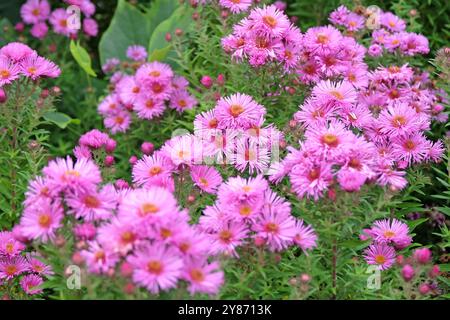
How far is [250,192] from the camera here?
1.98 m

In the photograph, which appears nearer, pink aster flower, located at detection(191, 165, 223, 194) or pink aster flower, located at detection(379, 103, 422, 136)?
pink aster flower, located at detection(191, 165, 223, 194)

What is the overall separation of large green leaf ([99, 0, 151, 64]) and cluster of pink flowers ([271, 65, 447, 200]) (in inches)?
65.1

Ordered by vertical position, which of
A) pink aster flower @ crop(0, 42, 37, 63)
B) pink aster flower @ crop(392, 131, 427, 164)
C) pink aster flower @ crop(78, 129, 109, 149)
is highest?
pink aster flower @ crop(0, 42, 37, 63)

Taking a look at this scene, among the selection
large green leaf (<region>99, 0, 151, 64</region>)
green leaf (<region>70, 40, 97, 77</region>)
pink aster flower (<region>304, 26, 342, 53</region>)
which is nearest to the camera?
pink aster flower (<region>304, 26, 342, 53</region>)

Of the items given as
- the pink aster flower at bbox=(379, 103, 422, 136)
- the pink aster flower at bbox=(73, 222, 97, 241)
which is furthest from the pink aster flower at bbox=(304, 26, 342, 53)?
the pink aster flower at bbox=(73, 222, 97, 241)

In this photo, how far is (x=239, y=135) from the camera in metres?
2.37

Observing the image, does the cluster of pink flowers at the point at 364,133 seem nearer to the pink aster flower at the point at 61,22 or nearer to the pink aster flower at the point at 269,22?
the pink aster flower at the point at 269,22

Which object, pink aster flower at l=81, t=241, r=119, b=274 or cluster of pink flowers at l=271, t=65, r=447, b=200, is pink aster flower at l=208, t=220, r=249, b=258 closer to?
cluster of pink flowers at l=271, t=65, r=447, b=200

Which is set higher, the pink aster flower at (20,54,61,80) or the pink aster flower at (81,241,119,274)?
the pink aster flower at (20,54,61,80)

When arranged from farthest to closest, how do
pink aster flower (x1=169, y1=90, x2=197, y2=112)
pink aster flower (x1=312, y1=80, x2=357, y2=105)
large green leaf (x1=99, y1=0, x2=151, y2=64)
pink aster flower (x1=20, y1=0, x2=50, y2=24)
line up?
pink aster flower (x1=20, y1=0, x2=50, y2=24), large green leaf (x1=99, y1=0, x2=151, y2=64), pink aster flower (x1=169, y1=90, x2=197, y2=112), pink aster flower (x1=312, y1=80, x2=357, y2=105)

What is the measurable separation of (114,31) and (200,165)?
6.44 feet

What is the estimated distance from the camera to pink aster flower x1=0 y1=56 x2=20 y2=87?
8.42ft
